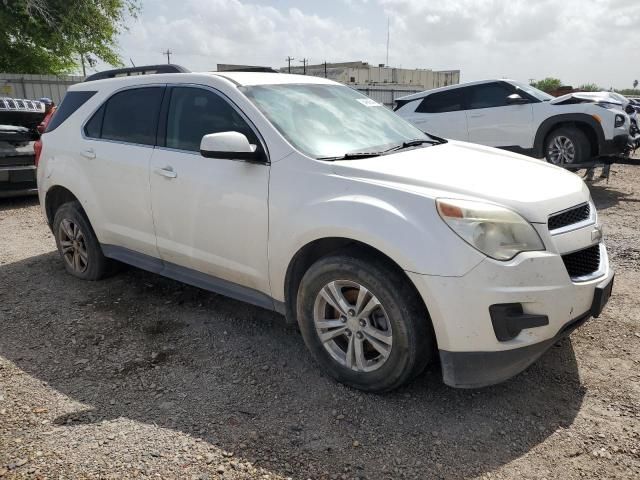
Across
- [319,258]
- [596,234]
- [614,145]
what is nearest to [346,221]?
[319,258]

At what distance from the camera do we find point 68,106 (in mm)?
4809

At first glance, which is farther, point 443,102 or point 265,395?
point 443,102

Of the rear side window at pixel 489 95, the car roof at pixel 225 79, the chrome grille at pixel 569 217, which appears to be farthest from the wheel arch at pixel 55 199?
the rear side window at pixel 489 95

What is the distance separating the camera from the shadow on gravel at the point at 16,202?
8289mm

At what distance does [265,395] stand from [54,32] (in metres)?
23.7


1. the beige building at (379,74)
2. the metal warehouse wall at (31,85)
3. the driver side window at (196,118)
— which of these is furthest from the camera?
the beige building at (379,74)

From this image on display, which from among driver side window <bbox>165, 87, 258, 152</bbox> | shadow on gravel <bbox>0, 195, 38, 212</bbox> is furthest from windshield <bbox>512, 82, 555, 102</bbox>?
shadow on gravel <bbox>0, 195, 38, 212</bbox>

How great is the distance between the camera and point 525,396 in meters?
3.02

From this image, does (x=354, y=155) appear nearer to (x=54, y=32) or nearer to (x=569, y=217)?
(x=569, y=217)

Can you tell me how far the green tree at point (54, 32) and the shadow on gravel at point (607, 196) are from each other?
21.0 m

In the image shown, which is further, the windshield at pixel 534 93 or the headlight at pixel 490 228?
the windshield at pixel 534 93

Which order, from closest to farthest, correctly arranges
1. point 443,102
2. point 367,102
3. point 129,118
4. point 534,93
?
point 367,102 → point 129,118 → point 534,93 → point 443,102

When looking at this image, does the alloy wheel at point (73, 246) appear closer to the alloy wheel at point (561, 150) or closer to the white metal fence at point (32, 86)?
the alloy wheel at point (561, 150)

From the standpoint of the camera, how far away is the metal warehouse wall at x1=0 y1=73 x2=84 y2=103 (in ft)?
58.5
